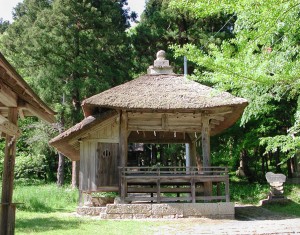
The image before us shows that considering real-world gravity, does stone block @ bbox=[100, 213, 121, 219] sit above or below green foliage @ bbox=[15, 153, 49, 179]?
below

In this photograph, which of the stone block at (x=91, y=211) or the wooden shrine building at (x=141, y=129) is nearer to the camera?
the wooden shrine building at (x=141, y=129)

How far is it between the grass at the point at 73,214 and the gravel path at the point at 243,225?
0.94 ft

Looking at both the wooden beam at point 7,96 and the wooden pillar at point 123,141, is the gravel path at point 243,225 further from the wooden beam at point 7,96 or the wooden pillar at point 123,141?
the wooden beam at point 7,96

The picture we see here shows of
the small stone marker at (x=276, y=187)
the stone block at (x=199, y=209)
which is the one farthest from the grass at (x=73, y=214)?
the stone block at (x=199, y=209)

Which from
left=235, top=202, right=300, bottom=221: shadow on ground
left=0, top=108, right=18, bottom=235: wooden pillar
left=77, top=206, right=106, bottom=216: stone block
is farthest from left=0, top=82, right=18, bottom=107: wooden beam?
left=235, top=202, right=300, bottom=221: shadow on ground

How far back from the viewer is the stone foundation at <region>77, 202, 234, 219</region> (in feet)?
38.8

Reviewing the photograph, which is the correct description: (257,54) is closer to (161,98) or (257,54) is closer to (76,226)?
(76,226)

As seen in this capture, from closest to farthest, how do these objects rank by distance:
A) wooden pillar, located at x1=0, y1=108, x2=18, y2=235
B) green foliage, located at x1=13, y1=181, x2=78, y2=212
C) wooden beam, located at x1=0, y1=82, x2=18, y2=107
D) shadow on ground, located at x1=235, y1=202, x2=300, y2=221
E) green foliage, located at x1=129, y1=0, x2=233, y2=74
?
1. wooden beam, located at x1=0, y1=82, x2=18, y2=107
2. wooden pillar, located at x1=0, y1=108, x2=18, y2=235
3. shadow on ground, located at x1=235, y1=202, x2=300, y2=221
4. green foliage, located at x1=13, y1=181, x2=78, y2=212
5. green foliage, located at x1=129, y1=0, x2=233, y2=74

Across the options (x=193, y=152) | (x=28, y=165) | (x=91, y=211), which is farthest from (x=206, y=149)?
(x=28, y=165)

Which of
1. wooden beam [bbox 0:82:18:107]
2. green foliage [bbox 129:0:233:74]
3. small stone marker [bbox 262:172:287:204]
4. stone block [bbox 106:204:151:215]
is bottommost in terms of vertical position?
stone block [bbox 106:204:151:215]

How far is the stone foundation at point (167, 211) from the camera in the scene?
38.8 ft

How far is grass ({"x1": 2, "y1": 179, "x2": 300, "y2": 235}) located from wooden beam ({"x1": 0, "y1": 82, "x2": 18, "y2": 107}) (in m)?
3.31

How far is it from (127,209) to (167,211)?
4.24 ft

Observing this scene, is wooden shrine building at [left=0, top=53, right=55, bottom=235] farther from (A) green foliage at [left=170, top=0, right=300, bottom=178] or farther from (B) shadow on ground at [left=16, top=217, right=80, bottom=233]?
(A) green foliage at [left=170, top=0, right=300, bottom=178]
